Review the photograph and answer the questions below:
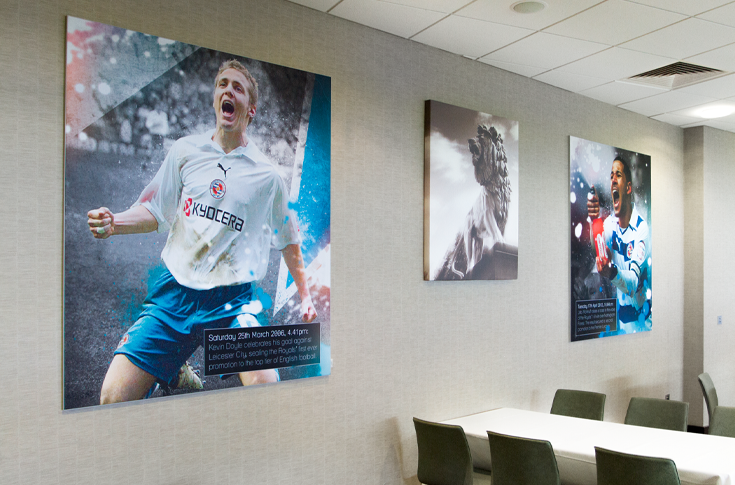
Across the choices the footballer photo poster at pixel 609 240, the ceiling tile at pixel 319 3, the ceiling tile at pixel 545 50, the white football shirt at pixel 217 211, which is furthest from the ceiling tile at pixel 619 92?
the white football shirt at pixel 217 211

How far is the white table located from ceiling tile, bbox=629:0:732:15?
2.73m

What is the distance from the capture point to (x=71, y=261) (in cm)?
282

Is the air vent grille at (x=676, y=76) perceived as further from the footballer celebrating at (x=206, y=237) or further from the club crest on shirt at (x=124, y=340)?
the club crest on shirt at (x=124, y=340)

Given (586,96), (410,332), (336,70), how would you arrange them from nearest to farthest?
1. (336,70)
2. (410,332)
3. (586,96)

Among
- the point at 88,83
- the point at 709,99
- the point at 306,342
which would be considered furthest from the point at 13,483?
the point at 709,99

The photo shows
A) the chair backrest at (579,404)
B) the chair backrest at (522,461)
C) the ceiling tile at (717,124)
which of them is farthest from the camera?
the ceiling tile at (717,124)

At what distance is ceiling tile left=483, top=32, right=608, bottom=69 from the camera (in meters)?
4.28

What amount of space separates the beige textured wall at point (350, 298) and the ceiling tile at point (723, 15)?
153cm

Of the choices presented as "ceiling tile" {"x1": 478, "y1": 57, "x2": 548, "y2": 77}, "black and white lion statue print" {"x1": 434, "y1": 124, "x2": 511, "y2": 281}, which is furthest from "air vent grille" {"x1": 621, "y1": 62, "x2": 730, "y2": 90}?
"black and white lion statue print" {"x1": 434, "y1": 124, "x2": 511, "y2": 281}

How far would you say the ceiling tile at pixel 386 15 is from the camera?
3.68 m

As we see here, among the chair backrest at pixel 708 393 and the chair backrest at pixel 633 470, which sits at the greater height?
the chair backrest at pixel 633 470

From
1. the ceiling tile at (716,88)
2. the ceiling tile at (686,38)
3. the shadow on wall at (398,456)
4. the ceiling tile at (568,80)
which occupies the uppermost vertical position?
the ceiling tile at (686,38)

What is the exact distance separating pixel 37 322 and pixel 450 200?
9.16 ft

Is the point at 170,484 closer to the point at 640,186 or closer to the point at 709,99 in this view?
the point at 640,186
